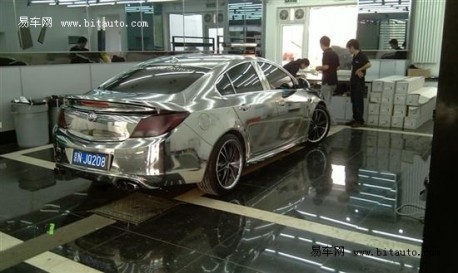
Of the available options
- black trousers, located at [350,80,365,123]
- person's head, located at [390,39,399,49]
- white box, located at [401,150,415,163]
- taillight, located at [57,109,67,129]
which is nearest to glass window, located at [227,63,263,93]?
taillight, located at [57,109,67,129]

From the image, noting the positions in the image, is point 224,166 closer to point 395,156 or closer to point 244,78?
point 244,78

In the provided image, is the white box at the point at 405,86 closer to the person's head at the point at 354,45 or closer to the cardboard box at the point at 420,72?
the person's head at the point at 354,45

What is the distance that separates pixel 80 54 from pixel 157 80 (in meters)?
3.94

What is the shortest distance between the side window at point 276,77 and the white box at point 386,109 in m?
3.21

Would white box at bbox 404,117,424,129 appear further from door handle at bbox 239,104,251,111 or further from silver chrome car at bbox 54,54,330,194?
door handle at bbox 239,104,251,111

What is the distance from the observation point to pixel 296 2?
41.0 ft

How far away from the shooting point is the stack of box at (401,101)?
25.2 feet

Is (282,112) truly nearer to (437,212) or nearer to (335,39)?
(437,212)

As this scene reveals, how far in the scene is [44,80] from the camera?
6914 mm

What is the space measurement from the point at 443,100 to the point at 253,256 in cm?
188

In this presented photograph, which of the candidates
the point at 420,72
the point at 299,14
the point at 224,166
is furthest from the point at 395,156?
the point at 299,14

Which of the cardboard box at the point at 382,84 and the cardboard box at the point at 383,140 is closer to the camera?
the cardboard box at the point at 383,140

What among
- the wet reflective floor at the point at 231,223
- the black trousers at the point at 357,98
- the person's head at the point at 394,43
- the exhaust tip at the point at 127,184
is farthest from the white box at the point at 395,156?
the person's head at the point at 394,43

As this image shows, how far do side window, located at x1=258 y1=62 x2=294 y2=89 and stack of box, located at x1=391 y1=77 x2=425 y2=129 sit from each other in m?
3.21
